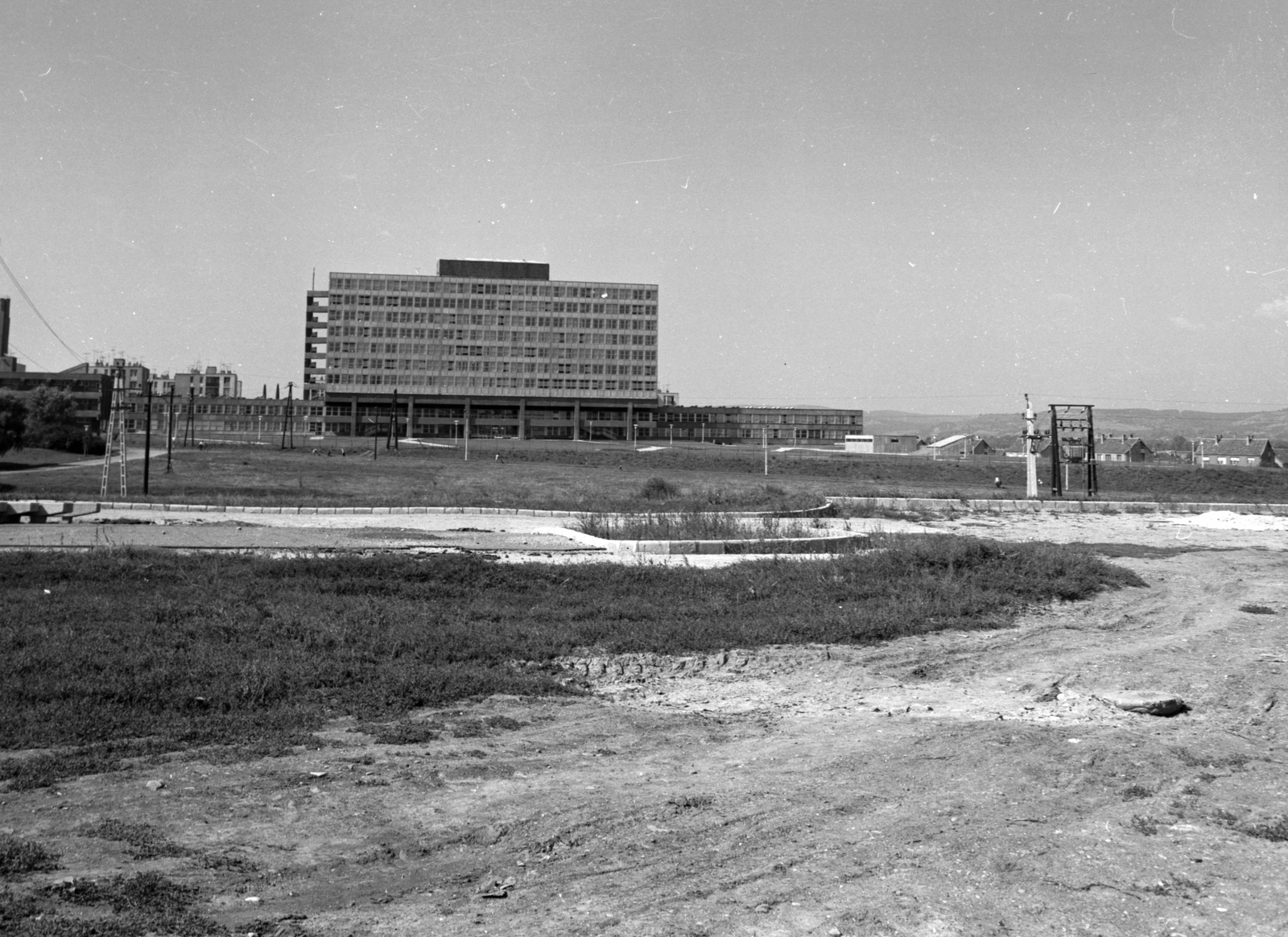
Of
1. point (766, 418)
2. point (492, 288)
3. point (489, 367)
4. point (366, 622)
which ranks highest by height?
point (492, 288)

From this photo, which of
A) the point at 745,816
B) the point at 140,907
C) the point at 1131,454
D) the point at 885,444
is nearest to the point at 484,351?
the point at 885,444

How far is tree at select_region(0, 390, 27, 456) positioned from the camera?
60888 mm

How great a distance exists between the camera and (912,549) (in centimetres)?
1620

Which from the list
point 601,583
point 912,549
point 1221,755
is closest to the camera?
point 1221,755

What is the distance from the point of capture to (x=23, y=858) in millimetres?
4816

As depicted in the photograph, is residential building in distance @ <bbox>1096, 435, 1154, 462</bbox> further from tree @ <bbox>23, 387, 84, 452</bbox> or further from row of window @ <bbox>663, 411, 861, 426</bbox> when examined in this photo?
tree @ <bbox>23, 387, 84, 452</bbox>

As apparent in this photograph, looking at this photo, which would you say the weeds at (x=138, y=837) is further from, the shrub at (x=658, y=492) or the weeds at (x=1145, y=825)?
the shrub at (x=658, y=492)

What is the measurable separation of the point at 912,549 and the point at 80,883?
44.5 feet

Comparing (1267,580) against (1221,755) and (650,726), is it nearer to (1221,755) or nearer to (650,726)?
(1221,755)

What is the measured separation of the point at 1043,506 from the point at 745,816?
31.2 metres

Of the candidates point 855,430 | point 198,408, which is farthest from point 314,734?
point 198,408

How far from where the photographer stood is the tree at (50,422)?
7562 cm

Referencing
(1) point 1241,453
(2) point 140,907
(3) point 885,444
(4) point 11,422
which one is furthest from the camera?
(3) point 885,444

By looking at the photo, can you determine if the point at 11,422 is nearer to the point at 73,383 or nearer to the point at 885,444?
the point at 73,383
